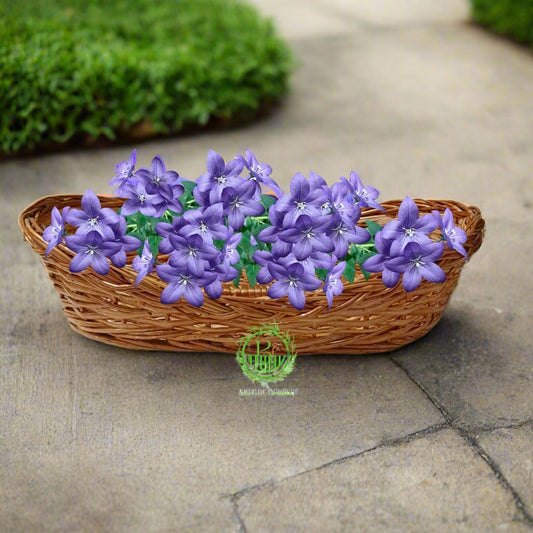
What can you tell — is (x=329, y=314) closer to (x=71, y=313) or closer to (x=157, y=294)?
(x=157, y=294)

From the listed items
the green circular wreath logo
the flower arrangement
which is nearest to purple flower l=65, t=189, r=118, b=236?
the flower arrangement

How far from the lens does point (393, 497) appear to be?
1.68 m

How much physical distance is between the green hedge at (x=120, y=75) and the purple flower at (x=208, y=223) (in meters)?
1.98

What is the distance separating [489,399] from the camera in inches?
78.5

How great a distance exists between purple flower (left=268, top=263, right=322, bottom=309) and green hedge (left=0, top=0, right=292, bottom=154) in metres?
2.08

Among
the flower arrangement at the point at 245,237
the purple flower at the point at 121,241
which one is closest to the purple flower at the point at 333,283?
the flower arrangement at the point at 245,237

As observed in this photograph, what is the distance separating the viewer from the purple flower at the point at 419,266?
1839 mm

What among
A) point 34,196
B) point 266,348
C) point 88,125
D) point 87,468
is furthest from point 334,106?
point 87,468

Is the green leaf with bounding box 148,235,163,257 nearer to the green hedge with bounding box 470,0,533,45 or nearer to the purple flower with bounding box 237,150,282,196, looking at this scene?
the purple flower with bounding box 237,150,282,196

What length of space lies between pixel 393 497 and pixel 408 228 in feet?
2.19

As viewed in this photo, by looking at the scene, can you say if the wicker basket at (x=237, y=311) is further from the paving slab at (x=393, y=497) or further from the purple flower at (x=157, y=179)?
the paving slab at (x=393, y=497)

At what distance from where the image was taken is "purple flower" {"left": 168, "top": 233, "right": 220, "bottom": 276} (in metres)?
1.82

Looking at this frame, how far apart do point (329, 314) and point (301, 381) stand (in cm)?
23

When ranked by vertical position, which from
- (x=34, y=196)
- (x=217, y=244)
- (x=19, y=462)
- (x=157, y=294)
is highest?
(x=217, y=244)
